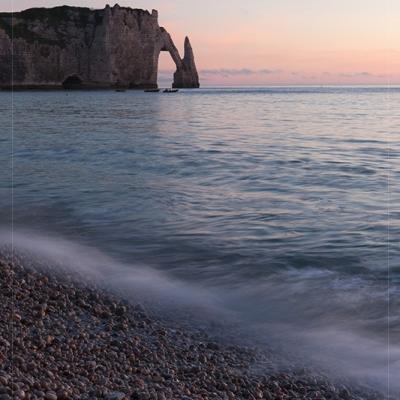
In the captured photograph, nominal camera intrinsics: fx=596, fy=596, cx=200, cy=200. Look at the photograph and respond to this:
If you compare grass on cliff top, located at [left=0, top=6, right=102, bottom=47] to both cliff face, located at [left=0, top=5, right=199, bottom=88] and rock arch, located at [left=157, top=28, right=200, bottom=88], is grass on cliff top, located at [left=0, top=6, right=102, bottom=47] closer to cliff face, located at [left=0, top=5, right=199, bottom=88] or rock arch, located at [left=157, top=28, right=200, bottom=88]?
cliff face, located at [left=0, top=5, right=199, bottom=88]

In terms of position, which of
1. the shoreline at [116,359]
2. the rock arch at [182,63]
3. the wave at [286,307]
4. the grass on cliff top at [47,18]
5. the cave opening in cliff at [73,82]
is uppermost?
the grass on cliff top at [47,18]

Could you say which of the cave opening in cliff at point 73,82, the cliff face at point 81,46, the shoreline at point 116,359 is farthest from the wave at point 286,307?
the cave opening in cliff at point 73,82

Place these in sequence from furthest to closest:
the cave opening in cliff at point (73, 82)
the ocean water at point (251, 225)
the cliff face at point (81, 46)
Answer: the cave opening in cliff at point (73, 82), the cliff face at point (81, 46), the ocean water at point (251, 225)

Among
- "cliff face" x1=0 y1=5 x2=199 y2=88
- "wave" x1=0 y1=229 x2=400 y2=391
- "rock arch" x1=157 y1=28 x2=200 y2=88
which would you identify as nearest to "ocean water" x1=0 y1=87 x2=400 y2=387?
"wave" x1=0 y1=229 x2=400 y2=391

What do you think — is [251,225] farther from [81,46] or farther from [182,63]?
[182,63]

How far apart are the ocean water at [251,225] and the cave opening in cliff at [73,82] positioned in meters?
86.9

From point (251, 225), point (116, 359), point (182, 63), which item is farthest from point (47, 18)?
point (116, 359)

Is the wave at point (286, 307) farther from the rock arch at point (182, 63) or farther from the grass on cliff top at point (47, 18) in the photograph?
the rock arch at point (182, 63)

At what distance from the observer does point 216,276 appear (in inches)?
284

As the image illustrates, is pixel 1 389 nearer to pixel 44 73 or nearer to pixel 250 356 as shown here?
pixel 250 356

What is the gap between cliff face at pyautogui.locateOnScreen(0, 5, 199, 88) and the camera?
325ft

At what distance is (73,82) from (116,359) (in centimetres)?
10726

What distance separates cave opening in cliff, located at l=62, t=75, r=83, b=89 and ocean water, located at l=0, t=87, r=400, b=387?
8690cm

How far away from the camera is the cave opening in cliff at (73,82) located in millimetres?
105500
